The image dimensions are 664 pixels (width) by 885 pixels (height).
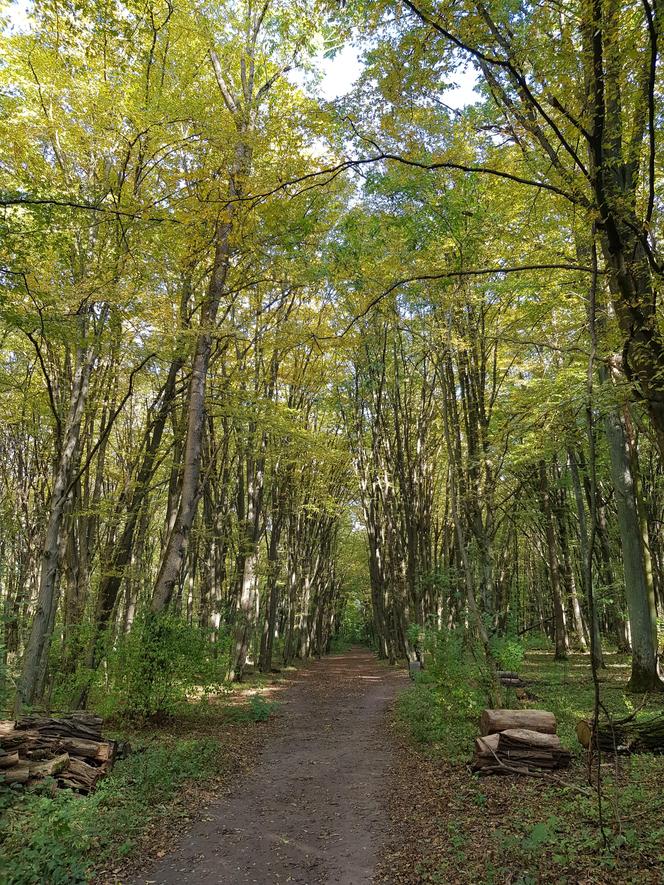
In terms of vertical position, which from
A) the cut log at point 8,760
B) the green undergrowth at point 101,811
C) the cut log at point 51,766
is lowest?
the green undergrowth at point 101,811

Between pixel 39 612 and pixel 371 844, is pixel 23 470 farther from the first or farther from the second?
pixel 371 844

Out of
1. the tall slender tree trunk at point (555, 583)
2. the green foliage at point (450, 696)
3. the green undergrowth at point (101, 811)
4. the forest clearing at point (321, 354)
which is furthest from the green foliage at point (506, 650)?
the tall slender tree trunk at point (555, 583)

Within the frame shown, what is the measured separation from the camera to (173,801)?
5602 mm

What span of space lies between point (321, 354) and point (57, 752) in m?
7.69

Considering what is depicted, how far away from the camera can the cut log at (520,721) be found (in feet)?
20.4

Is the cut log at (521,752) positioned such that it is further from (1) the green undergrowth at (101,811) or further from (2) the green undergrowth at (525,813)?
(1) the green undergrowth at (101,811)

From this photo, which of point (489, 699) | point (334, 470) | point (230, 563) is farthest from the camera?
point (334, 470)

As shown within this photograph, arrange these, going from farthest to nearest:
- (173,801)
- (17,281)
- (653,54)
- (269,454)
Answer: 1. (269,454)
2. (17,281)
3. (173,801)
4. (653,54)

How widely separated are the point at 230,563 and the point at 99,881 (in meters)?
17.7

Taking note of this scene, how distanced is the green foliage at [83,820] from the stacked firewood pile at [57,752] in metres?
0.23

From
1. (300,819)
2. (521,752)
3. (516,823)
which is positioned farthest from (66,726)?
(521,752)

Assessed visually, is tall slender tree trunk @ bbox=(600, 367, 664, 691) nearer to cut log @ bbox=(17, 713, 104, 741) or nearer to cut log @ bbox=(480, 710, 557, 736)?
cut log @ bbox=(480, 710, 557, 736)

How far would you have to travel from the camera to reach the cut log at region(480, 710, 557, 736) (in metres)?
6.21

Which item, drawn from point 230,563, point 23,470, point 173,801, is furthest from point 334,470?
point 173,801
